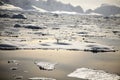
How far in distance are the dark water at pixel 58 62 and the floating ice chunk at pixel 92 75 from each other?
0.28m

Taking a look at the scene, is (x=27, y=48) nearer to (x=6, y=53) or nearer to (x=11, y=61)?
(x=6, y=53)

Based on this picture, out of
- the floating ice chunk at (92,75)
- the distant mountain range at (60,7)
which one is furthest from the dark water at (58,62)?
the distant mountain range at (60,7)

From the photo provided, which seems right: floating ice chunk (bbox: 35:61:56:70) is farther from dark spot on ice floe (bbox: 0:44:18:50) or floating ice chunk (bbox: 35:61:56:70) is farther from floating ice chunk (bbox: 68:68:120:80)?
dark spot on ice floe (bbox: 0:44:18:50)

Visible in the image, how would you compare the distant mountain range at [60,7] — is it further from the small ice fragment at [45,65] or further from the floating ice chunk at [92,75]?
the floating ice chunk at [92,75]

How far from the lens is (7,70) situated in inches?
318

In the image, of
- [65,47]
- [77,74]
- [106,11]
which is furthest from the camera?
[106,11]

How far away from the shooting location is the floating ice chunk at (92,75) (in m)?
7.67

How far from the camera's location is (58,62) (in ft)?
30.7

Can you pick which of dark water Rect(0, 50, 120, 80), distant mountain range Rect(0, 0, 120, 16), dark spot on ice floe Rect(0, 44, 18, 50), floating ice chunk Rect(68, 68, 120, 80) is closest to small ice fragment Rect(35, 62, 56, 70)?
dark water Rect(0, 50, 120, 80)

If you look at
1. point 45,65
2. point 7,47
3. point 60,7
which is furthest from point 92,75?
point 60,7

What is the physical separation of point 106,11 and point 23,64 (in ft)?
433

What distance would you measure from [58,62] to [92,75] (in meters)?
1.87

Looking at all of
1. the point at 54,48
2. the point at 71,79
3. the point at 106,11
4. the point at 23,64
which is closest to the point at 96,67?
the point at 71,79

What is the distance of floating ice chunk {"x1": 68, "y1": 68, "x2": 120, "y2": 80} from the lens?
25.2 feet
